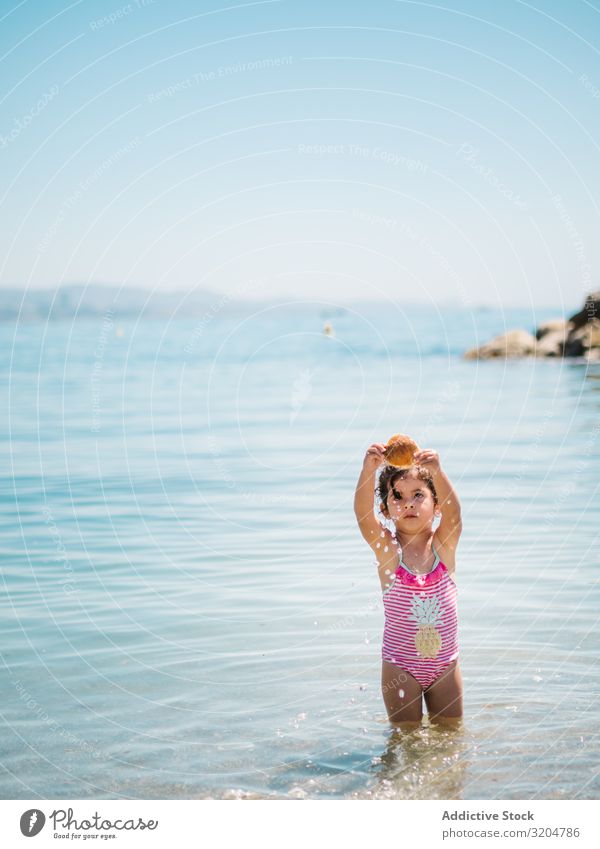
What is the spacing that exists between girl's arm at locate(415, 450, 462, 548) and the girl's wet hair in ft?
0.27

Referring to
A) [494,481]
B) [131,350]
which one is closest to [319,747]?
[494,481]

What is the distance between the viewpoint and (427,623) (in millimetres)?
5672

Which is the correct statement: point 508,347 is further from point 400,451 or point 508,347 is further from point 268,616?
point 400,451

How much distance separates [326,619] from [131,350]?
33367 millimetres

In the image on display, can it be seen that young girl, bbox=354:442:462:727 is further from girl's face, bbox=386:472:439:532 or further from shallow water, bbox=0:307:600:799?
shallow water, bbox=0:307:600:799

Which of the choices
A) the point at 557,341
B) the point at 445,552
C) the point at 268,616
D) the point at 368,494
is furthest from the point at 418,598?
the point at 557,341

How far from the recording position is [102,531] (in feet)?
33.3

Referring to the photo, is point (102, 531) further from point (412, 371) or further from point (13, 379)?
point (412, 371)

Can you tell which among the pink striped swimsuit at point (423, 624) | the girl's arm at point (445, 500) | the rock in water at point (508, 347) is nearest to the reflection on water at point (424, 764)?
the pink striped swimsuit at point (423, 624)

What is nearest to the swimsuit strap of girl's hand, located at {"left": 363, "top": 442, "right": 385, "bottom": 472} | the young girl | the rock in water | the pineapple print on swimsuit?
the young girl

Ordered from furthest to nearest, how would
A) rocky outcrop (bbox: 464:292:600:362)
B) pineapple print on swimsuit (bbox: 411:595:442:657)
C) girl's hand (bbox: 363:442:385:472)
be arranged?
rocky outcrop (bbox: 464:292:600:362)
pineapple print on swimsuit (bbox: 411:595:442:657)
girl's hand (bbox: 363:442:385:472)

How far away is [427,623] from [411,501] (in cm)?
62

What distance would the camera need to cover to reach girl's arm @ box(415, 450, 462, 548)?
5.54 metres

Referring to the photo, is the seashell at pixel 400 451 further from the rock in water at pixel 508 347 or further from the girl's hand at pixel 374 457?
the rock in water at pixel 508 347
